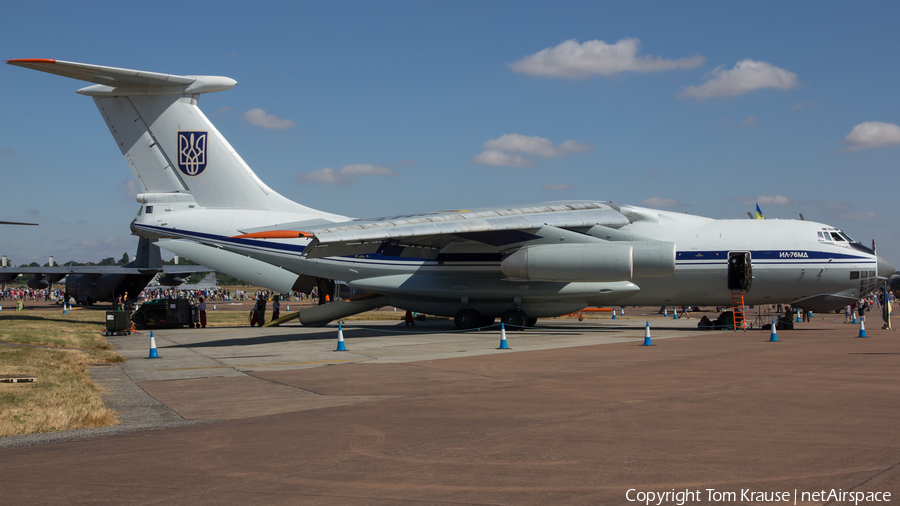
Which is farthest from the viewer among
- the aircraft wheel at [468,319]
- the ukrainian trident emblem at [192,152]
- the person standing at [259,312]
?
the person standing at [259,312]

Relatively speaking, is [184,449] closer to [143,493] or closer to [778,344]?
[143,493]

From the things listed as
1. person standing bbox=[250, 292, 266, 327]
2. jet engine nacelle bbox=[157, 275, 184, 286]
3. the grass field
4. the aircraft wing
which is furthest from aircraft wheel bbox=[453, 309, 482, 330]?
jet engine nacelle bbox=[157, 275, 184, 286]

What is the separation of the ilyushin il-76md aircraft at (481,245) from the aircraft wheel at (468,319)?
36 mm

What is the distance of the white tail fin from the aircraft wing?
303cm

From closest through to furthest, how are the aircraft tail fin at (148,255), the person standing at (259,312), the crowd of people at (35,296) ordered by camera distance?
the person standing at (259,312), the aircraft tail fin at (148,255), the crowd of people at (35,296)

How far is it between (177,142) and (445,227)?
30.6 ft

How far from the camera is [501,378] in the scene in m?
10.4

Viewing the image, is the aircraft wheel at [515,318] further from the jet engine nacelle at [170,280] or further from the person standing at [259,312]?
the jet engine nacelle at [170,280]

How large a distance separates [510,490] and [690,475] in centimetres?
127

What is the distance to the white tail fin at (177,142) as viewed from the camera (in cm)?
2110

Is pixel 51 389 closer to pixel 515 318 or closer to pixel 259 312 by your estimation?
pixel 515 318

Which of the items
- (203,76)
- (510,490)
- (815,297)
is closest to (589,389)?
(510,490)

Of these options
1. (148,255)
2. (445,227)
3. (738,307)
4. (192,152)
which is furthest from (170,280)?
(738,307)

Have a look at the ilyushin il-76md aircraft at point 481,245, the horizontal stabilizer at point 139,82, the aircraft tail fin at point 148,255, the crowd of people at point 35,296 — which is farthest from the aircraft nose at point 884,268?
the crowd of people at point 35,296
